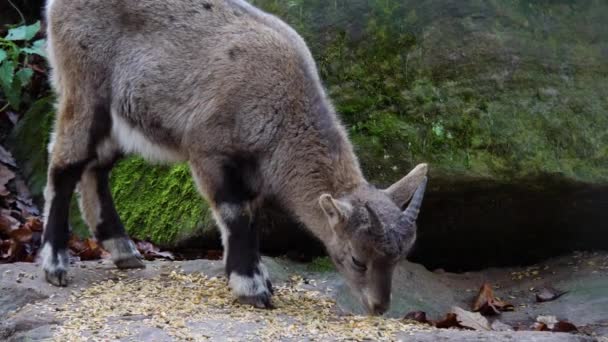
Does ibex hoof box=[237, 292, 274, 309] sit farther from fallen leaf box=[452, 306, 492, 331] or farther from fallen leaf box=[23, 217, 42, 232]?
fallen leaf box=[23, 217, 42, 232]

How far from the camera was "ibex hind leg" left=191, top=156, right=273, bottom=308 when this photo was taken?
7109mm

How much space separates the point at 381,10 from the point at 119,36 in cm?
245

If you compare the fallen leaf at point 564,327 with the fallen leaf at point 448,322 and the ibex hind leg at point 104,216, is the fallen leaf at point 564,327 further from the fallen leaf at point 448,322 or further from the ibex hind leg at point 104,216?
the ibex hind leg at point 104,216

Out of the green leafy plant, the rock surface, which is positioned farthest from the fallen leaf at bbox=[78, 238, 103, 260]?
the green leafy plant

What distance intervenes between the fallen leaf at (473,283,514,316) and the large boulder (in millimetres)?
760

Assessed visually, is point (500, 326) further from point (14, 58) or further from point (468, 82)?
point (14, 58)

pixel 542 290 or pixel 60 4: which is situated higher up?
pixel 60 4

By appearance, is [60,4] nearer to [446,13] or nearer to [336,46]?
[336,46]

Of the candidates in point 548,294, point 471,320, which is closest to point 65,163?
point 471,320

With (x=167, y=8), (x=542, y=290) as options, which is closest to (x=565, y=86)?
(x=542, y=290)

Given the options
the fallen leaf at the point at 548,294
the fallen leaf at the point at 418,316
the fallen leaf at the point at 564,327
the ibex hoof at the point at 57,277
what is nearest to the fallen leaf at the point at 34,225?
the ibex hoof at the point at 57,277

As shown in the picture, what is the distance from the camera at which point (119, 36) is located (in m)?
7.74

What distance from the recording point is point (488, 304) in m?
8.08

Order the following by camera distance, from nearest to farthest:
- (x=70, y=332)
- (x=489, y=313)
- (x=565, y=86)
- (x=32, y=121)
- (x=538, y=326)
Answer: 1. (x=70, y=332)
2. (x=538, y=326)
3. (x=489, y=313)
4. (x=565, y=86)
5. (x=32, y=121)
